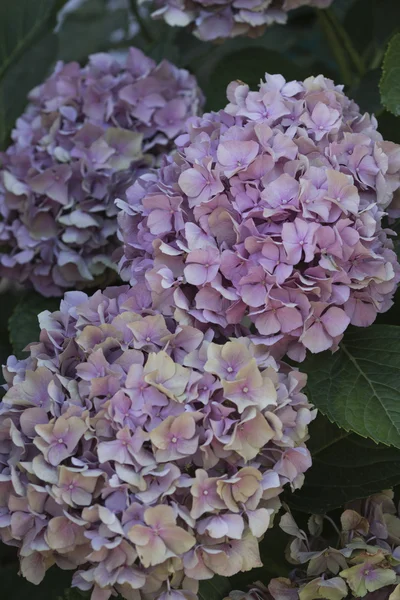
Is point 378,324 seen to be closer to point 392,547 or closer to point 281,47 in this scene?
point 392,547

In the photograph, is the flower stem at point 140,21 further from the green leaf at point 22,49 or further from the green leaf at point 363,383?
the green leaf at point 363,383

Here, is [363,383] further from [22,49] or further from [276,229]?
[22,49]

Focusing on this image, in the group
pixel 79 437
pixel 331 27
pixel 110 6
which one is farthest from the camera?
pixel 110 6

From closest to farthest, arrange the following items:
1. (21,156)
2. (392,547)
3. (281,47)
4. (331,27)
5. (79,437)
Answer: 1. (79,437)
2. (392,547)
3. (21,156)
4. (331,27)
5. (281,47)

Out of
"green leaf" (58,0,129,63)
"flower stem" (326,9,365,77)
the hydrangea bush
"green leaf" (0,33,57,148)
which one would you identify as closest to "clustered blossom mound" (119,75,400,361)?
the hydrangea bush

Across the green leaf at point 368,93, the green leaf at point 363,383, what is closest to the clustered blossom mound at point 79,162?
the green leaf at point 368,93

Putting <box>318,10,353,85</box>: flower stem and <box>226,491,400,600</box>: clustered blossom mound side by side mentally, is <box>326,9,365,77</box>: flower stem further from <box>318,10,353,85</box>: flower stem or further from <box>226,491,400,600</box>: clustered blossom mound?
<box>226,491,400,600</box>: clustered blossom mound

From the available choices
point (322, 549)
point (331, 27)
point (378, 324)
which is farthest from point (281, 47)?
point (322, 549)
